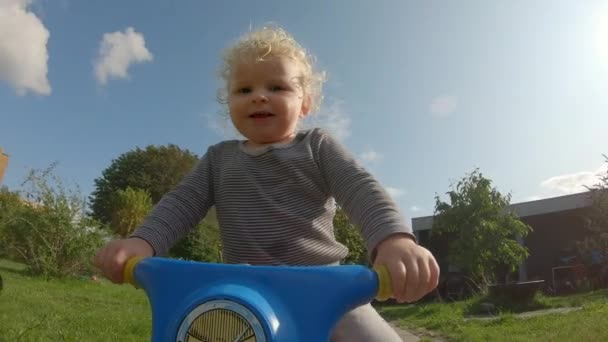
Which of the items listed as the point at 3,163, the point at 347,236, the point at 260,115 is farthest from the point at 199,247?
the point at 260,115

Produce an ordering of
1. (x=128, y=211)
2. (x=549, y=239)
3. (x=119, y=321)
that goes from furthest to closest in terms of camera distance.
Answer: (x=549, y=239) < (x=128, y=211) < (x=119, y=321)

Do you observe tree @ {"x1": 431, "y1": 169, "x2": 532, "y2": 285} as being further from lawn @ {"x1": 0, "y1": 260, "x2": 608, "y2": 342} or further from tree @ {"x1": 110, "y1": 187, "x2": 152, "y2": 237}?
tree @ {"x1": 110, "y1": 187, "x2": 152, "y2": 237}

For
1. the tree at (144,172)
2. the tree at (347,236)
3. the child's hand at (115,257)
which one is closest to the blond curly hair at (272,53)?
the child's hand at (115,257)

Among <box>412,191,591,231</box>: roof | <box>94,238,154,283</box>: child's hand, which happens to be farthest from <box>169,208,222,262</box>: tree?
<box>94,238,154,283</box>: child's hand

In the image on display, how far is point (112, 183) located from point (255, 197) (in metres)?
33.2

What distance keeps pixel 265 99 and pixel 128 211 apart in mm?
20038

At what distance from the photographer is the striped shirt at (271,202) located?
1.71 m

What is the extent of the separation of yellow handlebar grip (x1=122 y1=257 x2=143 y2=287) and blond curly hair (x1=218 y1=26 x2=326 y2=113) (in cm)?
92

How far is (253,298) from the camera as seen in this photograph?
1022 mm

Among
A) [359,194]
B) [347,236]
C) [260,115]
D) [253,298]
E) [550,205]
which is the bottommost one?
[253,298]

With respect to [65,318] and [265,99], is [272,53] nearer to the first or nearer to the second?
[265,99]

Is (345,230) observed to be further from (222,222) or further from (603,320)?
(222,222)

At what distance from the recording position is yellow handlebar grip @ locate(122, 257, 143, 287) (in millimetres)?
1308

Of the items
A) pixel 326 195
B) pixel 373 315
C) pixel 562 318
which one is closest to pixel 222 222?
pixel 326 195
